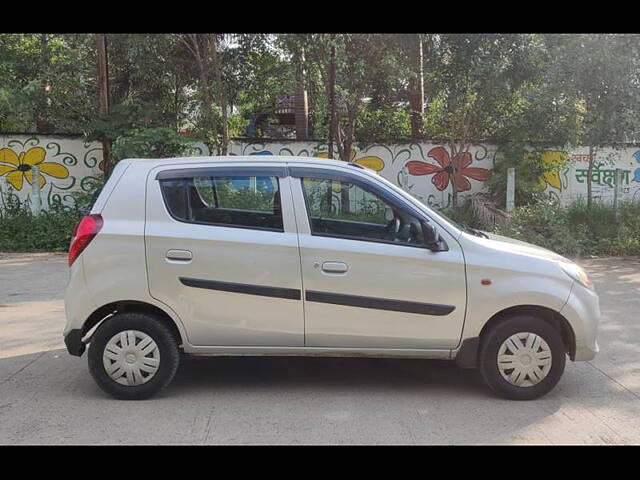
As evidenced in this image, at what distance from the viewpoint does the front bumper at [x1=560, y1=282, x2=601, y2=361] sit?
4.36 metres

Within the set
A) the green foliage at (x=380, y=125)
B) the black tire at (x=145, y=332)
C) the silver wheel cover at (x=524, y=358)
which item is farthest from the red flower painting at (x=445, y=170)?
the black tire at (x=145, y=332)

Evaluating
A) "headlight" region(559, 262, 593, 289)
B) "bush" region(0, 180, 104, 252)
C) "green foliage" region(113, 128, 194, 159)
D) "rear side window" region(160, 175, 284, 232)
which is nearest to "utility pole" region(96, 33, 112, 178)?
"bush" region(0, 180, 104, 252)

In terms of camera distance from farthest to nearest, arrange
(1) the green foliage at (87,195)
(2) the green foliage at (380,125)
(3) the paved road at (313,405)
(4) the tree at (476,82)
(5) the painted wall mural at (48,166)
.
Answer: (2) the green foliage at (380,125), (5) the painted wall mural at (48,166), (1) the green foliage at (87,195), (4) the tree at (476,82), (3) the paved road at (313,405)

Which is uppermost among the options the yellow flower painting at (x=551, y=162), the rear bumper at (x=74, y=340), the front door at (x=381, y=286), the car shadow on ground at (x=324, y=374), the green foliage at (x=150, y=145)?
the green foliage at (x=150, y=145)

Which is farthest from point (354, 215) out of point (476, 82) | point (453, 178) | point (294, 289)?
point (453, 178)

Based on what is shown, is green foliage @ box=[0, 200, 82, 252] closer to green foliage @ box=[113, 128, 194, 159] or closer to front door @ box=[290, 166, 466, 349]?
green foliage @ box=[113, 128, 194, 159]

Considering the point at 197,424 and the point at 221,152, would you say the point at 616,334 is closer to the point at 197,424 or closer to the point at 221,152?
the point at 197,424

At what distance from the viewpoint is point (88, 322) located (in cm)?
435

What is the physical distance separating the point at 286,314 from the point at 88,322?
154cm

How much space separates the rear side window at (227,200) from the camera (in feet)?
14.3

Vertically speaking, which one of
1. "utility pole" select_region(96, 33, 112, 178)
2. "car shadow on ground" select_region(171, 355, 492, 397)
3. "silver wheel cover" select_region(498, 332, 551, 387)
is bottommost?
"car shadow on ground" select_region(171, 355, 492, 397)

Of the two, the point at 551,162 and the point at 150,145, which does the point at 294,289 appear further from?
the point at 551,162

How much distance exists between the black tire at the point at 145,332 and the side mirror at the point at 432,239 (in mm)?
2087

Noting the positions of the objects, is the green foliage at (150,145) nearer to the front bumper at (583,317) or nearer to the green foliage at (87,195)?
the green foliage at (87,195)
